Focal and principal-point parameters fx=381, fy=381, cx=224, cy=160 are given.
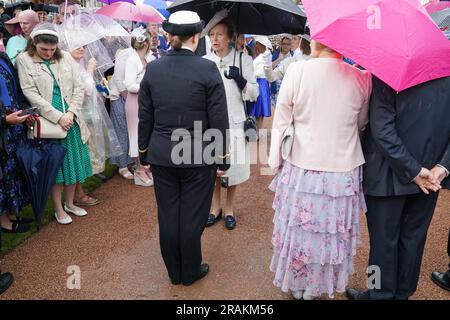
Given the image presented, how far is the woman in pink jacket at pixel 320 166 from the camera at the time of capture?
2395mm

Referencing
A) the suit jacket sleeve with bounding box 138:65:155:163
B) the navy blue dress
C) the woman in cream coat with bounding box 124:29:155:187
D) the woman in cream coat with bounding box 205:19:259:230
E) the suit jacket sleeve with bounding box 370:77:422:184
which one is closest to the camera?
the suit jacket sleeve with bounding box 370:77:422:184

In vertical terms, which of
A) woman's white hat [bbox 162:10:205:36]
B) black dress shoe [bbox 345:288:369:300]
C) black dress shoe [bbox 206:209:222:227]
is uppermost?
woman's white hat [bbox 162:10:205:36]

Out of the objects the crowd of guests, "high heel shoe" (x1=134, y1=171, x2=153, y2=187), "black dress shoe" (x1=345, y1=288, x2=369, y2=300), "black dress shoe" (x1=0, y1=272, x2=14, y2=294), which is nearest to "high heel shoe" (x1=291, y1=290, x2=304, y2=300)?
the crowd of guests

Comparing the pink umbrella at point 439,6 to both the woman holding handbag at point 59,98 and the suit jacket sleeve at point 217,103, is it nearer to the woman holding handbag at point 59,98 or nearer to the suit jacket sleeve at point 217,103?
the suit jacket sleeve at point 217,103

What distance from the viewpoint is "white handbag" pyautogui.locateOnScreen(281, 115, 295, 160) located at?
8.38 feet

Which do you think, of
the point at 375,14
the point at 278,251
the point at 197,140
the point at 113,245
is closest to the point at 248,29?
the point at 197,140

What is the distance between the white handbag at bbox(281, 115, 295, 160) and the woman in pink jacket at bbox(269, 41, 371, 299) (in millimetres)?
21

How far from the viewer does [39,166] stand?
3723 millimetres

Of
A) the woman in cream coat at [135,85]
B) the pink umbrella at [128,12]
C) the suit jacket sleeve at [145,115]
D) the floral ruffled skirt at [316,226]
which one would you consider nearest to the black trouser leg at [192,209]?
the suit jacket sleeve at [145,115]

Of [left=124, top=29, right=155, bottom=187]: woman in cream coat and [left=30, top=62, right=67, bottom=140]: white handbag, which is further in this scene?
[left=124, top=29, right=155, bottom=187]: woman in cream coat

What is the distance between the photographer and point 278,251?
2.78 meters

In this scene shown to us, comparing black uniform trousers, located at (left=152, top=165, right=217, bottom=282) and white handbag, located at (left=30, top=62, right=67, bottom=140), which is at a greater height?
white handbag, located at (left=30, top=62, right=67, bottom=140)

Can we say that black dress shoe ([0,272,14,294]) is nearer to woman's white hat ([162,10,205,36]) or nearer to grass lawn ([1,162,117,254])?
grass lawn ([1,162,117,254])

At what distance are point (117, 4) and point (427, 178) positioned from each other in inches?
199
